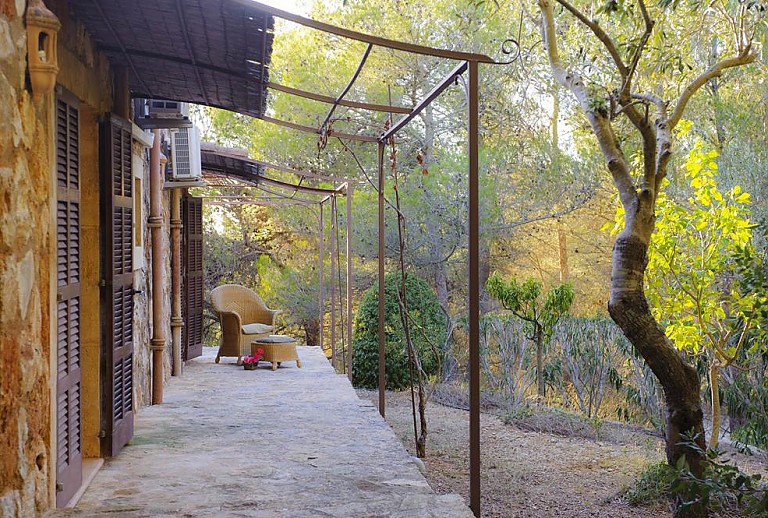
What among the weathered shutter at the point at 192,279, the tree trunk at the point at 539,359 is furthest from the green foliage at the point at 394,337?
the weathered shutter at the point at 192,279

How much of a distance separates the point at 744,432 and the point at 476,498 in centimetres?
527

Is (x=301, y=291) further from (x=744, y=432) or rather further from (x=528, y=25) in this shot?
(x=744, y=432)

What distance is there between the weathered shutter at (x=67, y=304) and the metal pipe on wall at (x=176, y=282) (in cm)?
440

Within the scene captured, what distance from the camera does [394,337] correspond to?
35.2ft

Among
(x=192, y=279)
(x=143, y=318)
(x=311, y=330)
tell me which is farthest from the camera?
(x=311, y=330)

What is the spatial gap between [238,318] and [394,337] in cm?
225

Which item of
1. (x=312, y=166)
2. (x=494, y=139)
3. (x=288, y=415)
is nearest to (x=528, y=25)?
(x=494, y=139)

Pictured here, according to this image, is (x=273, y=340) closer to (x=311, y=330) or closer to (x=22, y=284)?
(x=22, y=284)

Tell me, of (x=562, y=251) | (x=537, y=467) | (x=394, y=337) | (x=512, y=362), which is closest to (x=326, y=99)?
(x=537, y=467)

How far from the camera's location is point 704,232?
23.8 feet

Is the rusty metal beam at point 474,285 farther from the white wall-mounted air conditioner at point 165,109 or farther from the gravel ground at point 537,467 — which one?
the white wall-mounted air conditioner at point 165,109

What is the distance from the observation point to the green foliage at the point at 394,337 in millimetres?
10641

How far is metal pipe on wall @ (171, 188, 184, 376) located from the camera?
820cm

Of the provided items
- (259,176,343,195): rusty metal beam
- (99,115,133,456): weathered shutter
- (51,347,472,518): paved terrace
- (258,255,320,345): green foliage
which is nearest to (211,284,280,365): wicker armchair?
(259,176,343,195): rusty metal beam
